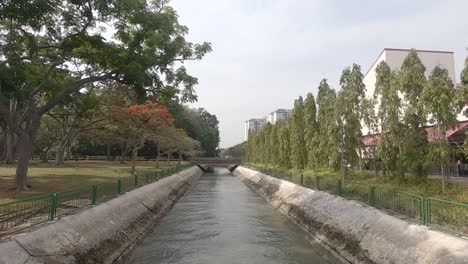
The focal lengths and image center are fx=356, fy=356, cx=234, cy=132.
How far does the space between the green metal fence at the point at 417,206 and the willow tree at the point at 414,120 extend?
332 centimetres

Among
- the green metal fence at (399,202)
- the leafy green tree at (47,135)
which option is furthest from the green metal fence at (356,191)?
the leafy green tree at (47,135)

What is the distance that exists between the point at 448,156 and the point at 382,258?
7.34 m

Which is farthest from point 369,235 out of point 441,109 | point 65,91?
point 65,91

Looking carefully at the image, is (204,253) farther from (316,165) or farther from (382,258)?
(316,165)

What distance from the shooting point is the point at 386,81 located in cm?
2178

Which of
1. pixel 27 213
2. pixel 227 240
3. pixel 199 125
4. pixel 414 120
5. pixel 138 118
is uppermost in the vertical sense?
pixel 199 125

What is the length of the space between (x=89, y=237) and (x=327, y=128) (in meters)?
18.6

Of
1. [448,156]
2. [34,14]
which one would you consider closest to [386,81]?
[448,156]

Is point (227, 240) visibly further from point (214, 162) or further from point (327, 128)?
point (214, 162)

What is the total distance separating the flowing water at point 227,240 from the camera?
13477 mm

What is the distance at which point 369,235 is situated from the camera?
12.6 meters

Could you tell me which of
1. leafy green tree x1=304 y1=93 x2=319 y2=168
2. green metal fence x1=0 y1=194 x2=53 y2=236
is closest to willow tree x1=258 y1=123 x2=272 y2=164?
leafy green tree x1=304 y1=93 x2=319 y2=168

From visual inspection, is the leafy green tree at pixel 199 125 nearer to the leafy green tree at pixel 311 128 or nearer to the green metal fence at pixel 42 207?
the leafy green tree at pixel 311 128

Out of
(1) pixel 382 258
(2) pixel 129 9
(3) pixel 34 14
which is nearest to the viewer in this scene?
(1) pixel 382 258
